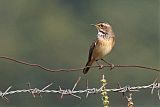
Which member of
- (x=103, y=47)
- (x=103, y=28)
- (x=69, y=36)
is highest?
(x=69, y=36)

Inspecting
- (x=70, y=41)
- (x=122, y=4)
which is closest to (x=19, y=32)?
(x=70, y=41)

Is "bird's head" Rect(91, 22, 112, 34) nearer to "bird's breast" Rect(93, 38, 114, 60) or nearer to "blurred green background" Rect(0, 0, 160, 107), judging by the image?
"bird's breast" Rect(93, 38, 114, 60)

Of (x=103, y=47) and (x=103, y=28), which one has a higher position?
(x=103, y=28)

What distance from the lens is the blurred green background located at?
30703mm

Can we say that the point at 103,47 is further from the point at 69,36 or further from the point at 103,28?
the point at 69,36

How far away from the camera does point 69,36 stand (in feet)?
132

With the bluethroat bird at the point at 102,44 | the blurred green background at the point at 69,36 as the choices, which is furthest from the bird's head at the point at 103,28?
the blurred green background at the point at 69,36

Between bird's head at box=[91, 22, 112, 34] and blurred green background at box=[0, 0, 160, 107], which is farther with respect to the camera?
blurred green background at box=[0, 0, 160, 107]

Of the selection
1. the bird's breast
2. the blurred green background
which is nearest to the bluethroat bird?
the bird's breast

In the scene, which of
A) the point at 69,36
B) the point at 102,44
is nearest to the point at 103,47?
the point at 102,44

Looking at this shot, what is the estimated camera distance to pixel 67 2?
148ft

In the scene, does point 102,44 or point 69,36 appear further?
point 69,36

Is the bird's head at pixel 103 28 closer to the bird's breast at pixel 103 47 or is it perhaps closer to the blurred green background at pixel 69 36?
the bird's breast at pixel 103 47

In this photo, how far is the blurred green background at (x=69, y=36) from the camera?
30703mm
